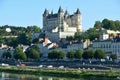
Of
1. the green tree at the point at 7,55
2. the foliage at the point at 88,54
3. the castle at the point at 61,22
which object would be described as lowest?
the foliage at the point at 88,54

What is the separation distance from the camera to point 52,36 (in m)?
78.0

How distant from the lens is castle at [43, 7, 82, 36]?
84.1m

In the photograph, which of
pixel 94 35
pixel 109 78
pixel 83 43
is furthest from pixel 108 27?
pixel 109 78

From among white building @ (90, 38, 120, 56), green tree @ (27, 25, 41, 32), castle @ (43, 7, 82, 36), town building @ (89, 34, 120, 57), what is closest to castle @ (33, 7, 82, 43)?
castle @ (43, 7, 82, 36)

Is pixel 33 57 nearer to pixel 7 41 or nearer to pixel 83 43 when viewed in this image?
pixel 83 43

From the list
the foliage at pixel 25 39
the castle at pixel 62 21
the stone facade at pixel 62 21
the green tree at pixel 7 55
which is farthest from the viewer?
the stone facade at pixel 62 21

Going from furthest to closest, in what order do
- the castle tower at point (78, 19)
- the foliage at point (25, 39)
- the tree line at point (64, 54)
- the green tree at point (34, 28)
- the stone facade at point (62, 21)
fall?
the green tree at point (34, 28) < the castle tower at point (78, 19) < the stone facade at point (62, 21) < the foliage at point (25, 39) < the tree line at point (64, 54)

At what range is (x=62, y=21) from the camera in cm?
8494

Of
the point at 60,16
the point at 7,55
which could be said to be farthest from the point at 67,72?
the point at 60,16

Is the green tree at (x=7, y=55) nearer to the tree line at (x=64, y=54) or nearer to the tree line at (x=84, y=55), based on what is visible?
the tree line at (x=64, y=54)

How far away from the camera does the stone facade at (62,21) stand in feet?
277

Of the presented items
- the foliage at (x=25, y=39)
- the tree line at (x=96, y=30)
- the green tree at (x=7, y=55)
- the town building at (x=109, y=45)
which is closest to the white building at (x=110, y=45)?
the town building at (x=109, y=45)

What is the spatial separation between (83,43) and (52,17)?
2342 cm

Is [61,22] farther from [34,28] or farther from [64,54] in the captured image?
[64,54]
